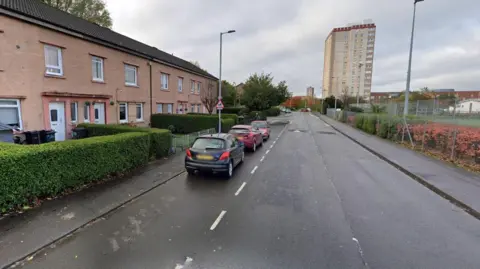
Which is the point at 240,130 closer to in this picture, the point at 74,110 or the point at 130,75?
the point at 74,110

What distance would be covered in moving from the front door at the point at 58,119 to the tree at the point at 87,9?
18.4 meters

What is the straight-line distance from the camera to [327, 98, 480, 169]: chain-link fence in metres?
Result: 9.41

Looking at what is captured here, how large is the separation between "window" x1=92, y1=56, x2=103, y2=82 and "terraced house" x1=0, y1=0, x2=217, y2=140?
0.03 m

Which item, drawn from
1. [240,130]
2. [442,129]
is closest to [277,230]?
[240,130]

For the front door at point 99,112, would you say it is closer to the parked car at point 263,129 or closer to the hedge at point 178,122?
the hedge at point 178,122

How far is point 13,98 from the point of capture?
9805mm

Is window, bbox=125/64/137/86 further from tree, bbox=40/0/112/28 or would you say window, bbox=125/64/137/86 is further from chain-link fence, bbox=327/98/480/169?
chain-link fence, bbox=327/98/480/169

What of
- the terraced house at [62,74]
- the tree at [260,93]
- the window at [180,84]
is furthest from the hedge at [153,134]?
the tree at [260,93]

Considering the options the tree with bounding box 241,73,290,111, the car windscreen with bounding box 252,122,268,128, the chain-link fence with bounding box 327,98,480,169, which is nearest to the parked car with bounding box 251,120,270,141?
the car windscreen with bounding box 252,122,268,128

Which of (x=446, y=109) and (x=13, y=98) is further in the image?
(x=446, y=109)

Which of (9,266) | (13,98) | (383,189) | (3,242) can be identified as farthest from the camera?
(13,98)

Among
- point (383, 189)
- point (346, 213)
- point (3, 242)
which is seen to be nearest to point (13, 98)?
point (3, 242)

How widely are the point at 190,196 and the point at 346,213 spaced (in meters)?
3.79

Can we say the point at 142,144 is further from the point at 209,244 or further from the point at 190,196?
the point at 209,244
